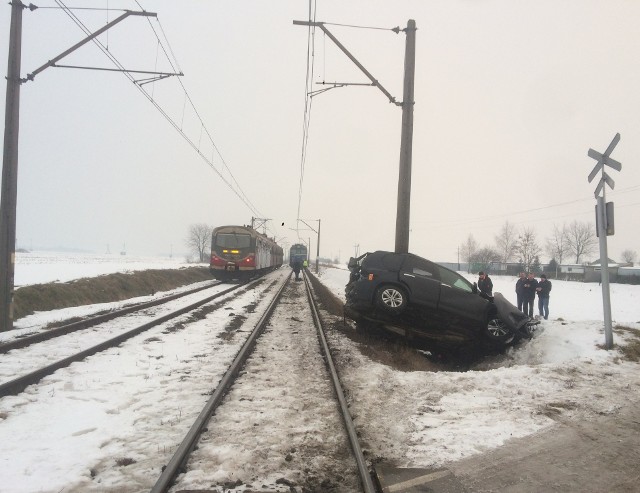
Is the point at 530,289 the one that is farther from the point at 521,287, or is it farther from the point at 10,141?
the point at 10,141

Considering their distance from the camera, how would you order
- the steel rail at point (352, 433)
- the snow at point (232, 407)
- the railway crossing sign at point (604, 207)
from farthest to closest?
1. the railway crossing sign at point (604, 207)
2. the snow at point (232, 407)
3. the steel rail at point (352, 433)

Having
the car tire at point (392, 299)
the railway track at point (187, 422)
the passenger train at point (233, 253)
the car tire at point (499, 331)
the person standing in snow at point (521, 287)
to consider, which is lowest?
the railway track at point (187, 422)

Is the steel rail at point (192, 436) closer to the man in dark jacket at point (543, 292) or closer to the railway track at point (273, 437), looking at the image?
the railway track at point (273, 437)

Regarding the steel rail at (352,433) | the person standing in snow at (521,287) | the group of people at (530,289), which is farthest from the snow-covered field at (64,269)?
Result: the person standing in snow at (521,287)

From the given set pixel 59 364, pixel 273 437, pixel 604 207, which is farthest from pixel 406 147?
pixel 59 364

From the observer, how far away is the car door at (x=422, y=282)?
8453mm

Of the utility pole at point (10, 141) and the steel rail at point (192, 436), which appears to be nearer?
the steel rail at point (192, 436)

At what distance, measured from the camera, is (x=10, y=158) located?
30.9 ft

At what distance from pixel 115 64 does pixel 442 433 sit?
10.3m

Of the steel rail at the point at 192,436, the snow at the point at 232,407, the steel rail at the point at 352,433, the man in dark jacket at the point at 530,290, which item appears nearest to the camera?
the steel rail at the point at 192,436

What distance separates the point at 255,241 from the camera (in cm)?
2795

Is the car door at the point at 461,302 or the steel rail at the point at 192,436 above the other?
the car door at the point at 461,302

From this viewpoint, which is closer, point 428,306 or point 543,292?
point 428,306

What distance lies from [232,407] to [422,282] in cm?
489
